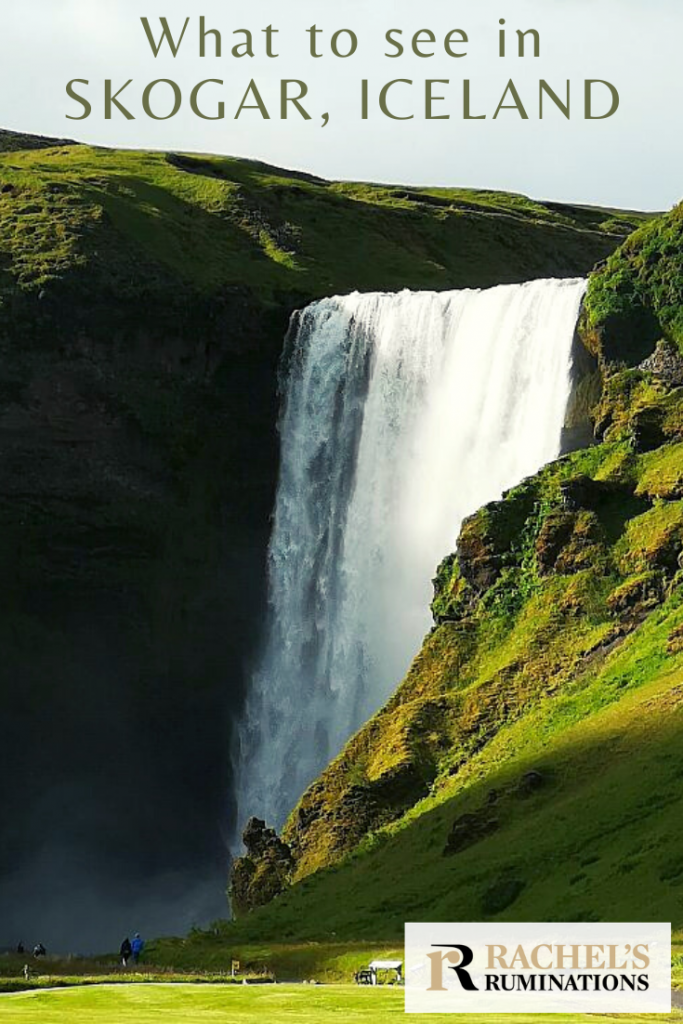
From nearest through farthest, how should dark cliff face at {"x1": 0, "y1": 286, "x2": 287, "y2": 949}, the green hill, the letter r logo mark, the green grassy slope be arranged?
the letter r logo mark
the green hill
dark cliff face at {"x1": 0, "y1": 286, "x2": 287, "y2": 949}
the green grassy slope

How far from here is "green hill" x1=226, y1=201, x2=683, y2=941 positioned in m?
61.5

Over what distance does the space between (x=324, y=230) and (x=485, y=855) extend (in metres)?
75.5

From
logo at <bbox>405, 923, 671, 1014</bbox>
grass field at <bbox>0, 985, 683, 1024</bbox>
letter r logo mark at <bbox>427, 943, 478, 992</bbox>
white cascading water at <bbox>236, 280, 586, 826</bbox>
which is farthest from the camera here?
white cascading water at <bbox>236, 280, 586, 826</bbox>

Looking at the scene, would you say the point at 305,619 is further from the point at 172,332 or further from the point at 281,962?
the point at 281,962

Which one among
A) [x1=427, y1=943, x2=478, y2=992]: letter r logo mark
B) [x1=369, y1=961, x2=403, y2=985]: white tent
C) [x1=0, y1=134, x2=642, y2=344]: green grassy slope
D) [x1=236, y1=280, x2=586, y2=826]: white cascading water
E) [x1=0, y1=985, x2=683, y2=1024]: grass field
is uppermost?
[x1=0, y1=134, x2=642, y2=344]: green grassy slope

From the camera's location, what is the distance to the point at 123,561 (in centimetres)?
10888

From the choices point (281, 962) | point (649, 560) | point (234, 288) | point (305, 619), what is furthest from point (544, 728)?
point (234, 288)

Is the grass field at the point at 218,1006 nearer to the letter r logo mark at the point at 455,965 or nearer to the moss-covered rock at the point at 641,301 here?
the letter r logo mark at the point at 455,965

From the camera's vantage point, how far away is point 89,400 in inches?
4281

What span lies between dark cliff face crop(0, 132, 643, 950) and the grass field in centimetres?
5225

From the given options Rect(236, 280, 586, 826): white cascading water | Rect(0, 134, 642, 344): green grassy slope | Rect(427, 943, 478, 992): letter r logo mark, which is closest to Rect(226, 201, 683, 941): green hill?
Rect(427, 943, 478, 992): letter r logo mark

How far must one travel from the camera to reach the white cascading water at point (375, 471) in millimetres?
95938

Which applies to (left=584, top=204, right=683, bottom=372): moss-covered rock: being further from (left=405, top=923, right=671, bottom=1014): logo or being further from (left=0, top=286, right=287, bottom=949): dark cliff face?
(left=405, top=923, right=671, bottom=1014): logo

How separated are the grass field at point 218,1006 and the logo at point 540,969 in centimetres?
96
